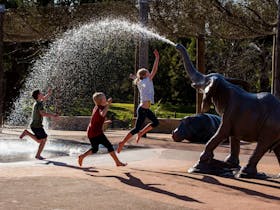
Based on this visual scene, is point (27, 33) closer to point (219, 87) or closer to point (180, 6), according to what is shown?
point (180, 6)

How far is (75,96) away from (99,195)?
2600 cm

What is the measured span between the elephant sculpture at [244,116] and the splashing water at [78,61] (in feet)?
26.5

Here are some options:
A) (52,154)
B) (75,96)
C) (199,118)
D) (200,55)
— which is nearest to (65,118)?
(200,55)

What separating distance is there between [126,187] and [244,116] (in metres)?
2.31

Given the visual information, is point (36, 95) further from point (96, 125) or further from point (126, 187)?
point (126, 187)

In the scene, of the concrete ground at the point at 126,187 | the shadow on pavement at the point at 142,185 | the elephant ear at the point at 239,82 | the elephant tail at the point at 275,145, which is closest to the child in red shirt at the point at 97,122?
the concrete ground at the point at 126,187

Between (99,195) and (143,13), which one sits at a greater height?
(143,13)

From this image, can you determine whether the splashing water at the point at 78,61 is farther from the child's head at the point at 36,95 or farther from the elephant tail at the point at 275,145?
the elephant tail at the point at 275,145

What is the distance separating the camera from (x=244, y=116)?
7988mm

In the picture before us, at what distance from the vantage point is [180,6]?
17078mm

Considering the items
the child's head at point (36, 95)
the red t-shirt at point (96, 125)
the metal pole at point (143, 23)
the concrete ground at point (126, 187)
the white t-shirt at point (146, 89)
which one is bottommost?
the concrete ground at point (126, 187)

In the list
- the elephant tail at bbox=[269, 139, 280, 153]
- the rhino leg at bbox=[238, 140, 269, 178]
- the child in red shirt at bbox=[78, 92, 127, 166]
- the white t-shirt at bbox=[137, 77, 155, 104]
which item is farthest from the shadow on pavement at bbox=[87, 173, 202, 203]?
the elephant tail at bbox=[269, 139, 280, 153]

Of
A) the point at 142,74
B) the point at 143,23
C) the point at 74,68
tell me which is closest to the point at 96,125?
the point at 142,74

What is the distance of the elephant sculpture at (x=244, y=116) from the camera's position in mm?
7887
